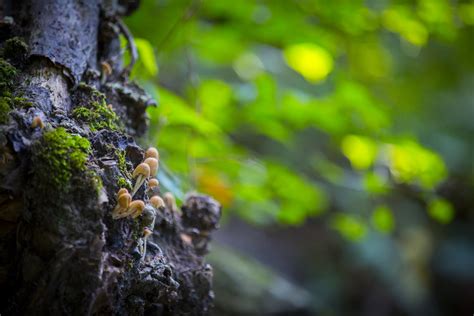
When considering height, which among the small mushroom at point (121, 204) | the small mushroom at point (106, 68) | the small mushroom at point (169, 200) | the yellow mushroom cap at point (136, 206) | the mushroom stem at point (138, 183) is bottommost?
the small mushroom at point (121, 204)

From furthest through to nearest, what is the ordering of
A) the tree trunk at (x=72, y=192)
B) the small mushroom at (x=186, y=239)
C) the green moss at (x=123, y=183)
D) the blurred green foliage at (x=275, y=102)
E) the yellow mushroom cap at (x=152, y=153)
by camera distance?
the blurred green foliage at (x=275, y=102) → the small mushroom at (x=186, y=239) → the yellow mushroom cap at (x=152, y=153) → the green moss at (x=123, y=183) → the tree trunk at (x=72, y=192)

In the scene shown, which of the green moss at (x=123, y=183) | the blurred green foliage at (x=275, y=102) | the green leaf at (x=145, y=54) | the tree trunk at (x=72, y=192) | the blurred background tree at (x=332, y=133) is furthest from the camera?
the blurred background tree at (x=332, y=133)

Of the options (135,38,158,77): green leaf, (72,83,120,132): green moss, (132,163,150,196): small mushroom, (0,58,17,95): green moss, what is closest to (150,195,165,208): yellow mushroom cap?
(132,163,150,196): small mushroom

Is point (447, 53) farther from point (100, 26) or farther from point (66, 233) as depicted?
point (66, 233)

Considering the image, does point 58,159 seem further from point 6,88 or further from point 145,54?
point 145,54

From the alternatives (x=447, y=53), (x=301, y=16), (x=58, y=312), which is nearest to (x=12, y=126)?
(x=58, y=312)

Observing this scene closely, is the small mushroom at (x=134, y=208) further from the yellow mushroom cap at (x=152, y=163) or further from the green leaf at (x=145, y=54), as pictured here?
the green leaf at (x=145, y=54)

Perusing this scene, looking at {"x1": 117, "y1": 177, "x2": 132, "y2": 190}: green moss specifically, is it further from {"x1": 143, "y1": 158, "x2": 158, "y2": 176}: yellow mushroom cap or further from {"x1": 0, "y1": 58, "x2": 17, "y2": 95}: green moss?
{"x1": 0, "y1": 58, "x2": 17, "y2": 95}: green moss

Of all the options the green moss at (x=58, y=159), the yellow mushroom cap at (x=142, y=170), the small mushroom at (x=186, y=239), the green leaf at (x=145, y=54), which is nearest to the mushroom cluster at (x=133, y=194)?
the yellow mushroom cap at (x=142, y=170)
